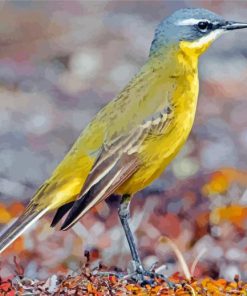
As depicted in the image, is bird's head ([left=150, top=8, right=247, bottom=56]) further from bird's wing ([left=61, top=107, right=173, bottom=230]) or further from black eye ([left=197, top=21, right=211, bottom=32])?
bird's wing ([left=61, top=107, right=173, bottom=230])

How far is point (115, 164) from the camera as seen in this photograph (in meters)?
8.95

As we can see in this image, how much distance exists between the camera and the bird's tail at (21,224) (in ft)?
28.4

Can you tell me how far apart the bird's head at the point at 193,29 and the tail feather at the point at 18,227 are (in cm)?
133

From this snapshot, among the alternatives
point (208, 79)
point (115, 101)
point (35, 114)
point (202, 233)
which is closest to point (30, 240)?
point (202, 233)

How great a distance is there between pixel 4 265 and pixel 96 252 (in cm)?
59

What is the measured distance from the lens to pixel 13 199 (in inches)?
451

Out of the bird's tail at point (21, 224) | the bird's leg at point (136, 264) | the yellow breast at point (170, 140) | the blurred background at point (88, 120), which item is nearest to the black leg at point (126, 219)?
the bird's leg at point (136, 264)

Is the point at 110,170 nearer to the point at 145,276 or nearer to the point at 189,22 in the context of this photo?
the point at 145,276

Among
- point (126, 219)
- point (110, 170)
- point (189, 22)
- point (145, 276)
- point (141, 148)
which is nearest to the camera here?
point (145, 276)

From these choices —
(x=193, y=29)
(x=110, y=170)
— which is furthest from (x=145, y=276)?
(x=193, y=29)

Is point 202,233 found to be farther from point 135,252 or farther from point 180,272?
point 135,252

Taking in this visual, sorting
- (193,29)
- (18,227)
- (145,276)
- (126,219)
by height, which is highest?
(193,29)

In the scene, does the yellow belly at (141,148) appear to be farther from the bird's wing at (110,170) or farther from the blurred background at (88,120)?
the blurred background at (88,120)

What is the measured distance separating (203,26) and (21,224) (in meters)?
1.62
